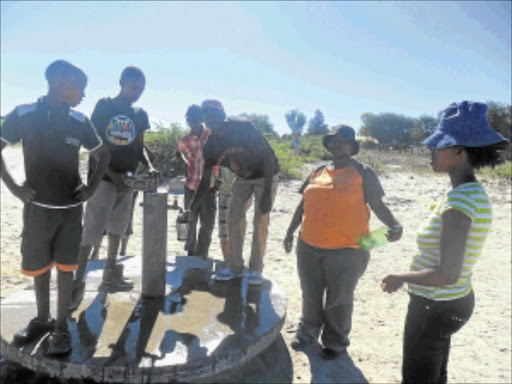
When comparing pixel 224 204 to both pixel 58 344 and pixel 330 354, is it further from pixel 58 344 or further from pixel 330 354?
pixel 58 344

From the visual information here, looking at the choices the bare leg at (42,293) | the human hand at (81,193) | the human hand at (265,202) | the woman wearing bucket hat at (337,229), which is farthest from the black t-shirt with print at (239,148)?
the bare leg at (42,293)

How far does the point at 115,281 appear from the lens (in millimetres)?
3379

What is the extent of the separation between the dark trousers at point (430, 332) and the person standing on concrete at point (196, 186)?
2909 millimetres

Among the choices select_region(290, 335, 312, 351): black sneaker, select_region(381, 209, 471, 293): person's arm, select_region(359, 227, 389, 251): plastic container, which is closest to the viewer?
select_region(381, 209, 471, 293): person's arm

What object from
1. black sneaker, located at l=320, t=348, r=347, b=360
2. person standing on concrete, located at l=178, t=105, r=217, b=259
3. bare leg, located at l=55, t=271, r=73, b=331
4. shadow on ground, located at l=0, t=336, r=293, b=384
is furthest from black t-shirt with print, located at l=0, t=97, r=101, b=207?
person standing on concrete, located at l=178, t=105, r=217, b=259

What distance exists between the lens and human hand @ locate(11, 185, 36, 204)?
2.11m

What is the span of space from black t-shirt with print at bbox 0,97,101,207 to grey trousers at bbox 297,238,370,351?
67.8 inches

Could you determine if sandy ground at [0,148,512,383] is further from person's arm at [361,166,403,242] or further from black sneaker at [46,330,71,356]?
black sneaker at [46,330,71,356]

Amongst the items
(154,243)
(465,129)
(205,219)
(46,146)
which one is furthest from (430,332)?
(205,219)

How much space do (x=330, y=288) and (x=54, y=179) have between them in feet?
6.57

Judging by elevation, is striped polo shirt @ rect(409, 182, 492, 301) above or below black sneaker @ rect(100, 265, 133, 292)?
above

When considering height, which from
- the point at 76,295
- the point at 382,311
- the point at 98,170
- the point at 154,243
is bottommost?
the point at 382,311

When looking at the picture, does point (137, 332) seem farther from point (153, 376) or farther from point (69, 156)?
point (69, 156)

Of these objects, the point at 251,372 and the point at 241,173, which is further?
the point at 241,173
